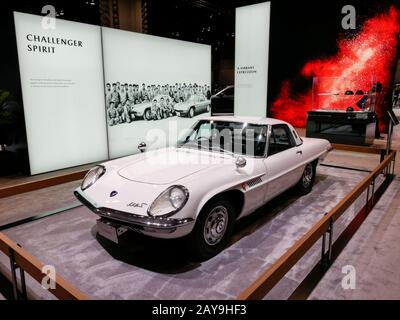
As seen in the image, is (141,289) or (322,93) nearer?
(141,289)

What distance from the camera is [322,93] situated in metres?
10.3

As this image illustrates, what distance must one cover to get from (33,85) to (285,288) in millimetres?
5018

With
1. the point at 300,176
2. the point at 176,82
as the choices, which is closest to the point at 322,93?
the point at 176,82

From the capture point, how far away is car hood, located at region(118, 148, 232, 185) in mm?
2761

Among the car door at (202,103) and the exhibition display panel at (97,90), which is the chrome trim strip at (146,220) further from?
the car door at (202,103)

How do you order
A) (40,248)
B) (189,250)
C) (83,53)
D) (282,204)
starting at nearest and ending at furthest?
(189,250)
(40,248)
(282,204)
(83,53)

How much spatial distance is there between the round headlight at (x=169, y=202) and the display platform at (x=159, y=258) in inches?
21.7

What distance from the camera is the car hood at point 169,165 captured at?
2761 millimetres

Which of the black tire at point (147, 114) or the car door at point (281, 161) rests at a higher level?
the black tire at point (147, 114)

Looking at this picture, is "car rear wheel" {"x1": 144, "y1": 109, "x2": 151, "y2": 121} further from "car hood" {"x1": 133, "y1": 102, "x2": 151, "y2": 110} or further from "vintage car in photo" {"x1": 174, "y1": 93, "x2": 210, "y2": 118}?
"vintage car in photo" {"x1": 174, "y1": 93, "x2": 210, "y2": 118}

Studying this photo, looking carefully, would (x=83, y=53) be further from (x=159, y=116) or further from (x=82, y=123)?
(x=159, y=116)

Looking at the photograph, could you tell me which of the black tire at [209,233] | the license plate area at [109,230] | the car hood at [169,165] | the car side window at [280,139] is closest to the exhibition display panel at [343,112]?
the car side window at [280,139]

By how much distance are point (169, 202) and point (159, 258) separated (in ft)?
2.10

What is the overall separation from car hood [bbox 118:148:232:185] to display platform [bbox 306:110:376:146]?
6027 mm
